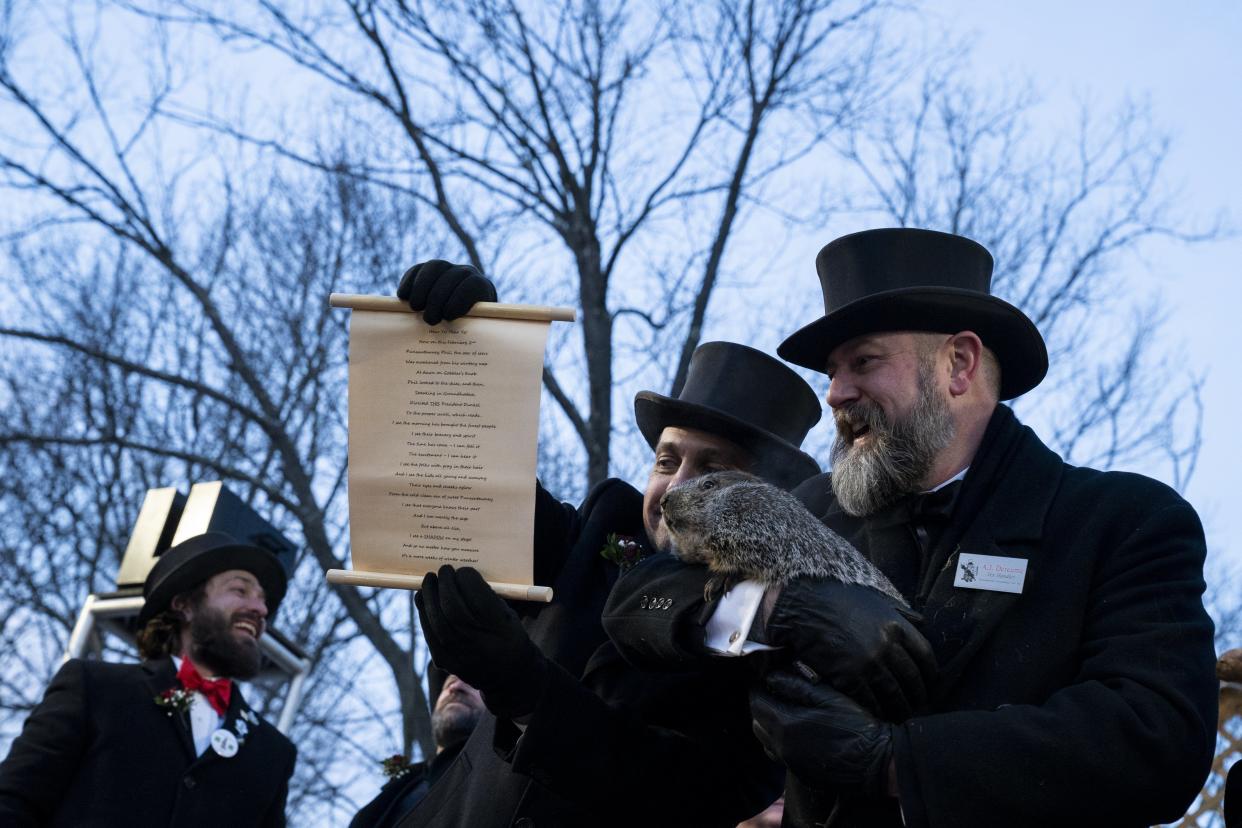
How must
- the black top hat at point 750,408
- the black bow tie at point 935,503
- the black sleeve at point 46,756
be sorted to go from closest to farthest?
the black bow tie at point 935,503 → the black top hat at point 750,408 → the black sleeve at point 46,756

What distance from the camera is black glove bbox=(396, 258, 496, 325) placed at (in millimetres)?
3404

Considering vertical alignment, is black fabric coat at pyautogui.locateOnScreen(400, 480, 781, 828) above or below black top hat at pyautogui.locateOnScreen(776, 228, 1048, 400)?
below

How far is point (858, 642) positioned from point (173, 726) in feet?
11.4

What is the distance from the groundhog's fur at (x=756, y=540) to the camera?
3.04 m

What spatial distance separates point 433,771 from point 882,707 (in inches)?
112

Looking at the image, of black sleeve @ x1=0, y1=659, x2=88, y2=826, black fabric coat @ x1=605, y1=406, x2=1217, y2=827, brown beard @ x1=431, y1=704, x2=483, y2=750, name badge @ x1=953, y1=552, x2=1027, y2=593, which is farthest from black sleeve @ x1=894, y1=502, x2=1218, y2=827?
black sleeve @ x1=0, y1=659, x2=88, y2=826

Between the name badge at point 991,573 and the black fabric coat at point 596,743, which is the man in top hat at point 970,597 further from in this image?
the black fabric coat at point 596,743

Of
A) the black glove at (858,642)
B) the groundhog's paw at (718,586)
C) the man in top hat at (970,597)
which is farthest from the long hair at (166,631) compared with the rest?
the black glove at (858,642)

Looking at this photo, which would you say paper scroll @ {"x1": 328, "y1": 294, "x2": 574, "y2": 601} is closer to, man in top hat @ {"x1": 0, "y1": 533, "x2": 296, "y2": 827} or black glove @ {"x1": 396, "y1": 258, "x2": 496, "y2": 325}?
black glove @ {"x1": 396, "y1": 258, "x2": 496, "y2": 325}

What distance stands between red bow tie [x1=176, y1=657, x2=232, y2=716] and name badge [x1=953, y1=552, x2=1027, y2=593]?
3.54 m

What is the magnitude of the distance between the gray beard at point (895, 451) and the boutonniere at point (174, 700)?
311 centimetres

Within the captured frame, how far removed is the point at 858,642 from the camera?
9.30ft

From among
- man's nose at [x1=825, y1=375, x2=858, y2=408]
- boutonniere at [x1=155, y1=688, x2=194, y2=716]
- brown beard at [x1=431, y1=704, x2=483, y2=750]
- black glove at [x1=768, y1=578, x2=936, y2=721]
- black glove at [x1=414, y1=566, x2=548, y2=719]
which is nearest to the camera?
black glove at [x1=768, y1=578, x2=936, y2=721]

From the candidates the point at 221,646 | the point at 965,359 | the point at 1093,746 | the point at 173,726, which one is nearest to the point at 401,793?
the point at 173,726
